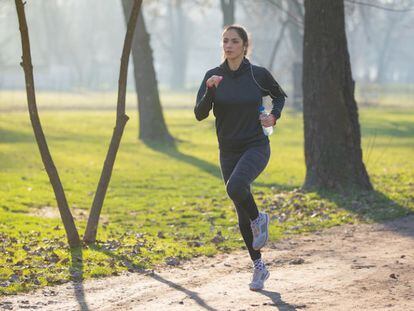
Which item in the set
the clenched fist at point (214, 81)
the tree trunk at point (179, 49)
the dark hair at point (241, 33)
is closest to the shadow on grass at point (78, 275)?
the clenched fist at point (214, 81)

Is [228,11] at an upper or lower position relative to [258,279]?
upper

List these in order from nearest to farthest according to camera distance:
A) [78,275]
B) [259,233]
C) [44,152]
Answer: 1. [259,233]
2. [78,275]
3. [44,152]

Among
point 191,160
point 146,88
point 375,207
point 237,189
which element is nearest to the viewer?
point 237,189

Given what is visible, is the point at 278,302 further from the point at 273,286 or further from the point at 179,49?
the point at 179,49

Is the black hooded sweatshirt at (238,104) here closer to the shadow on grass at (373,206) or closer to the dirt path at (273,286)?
the dirt path at (273,286)

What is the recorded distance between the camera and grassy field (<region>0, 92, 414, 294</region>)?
30.7ft

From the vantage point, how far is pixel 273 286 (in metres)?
7.72

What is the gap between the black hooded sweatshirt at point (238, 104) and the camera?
7488 millimetres

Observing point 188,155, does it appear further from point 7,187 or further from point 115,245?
point 115,245

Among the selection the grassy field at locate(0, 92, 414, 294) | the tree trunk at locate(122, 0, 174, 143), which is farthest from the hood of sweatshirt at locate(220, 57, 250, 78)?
the tree trunk at locate(122, 0, 174, 143)

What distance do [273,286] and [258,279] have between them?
0.21m

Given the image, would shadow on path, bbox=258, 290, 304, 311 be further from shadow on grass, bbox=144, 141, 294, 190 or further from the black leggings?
shadow on grass, bbox=144, 141, 294, 190

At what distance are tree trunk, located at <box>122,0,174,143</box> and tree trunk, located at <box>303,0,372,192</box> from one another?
42.1 ft

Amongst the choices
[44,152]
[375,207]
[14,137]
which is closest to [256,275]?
[44,152]
